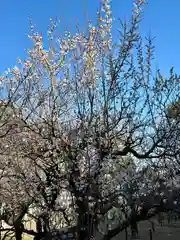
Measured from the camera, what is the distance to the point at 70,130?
4.32 meters

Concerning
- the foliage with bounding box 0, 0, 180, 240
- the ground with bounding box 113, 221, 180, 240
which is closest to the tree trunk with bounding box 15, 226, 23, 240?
the foliage with bounding box 0, 0, 180, 240

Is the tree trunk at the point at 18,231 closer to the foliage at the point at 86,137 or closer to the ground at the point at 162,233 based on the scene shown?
the foliage at the point at 86,137

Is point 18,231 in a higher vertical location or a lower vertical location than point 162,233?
higher

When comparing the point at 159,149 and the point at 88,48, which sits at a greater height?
the point at 88,48

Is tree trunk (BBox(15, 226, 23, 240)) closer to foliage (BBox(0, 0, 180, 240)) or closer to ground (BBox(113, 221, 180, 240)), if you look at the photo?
foliage (BBox(0, 0, 180, 240))

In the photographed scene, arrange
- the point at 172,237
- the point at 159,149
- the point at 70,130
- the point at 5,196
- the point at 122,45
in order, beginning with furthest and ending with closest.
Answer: the point at 172,237
the point at 5,196
the point at 159,149
the point at 70,130
the point at 122,45

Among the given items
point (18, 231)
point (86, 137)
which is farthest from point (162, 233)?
point (86, 137)

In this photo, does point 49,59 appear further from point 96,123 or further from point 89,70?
point 96,123

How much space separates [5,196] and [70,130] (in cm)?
313

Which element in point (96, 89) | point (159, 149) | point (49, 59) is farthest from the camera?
point (159, 149)

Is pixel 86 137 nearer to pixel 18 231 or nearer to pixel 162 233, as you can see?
pixel 18 231

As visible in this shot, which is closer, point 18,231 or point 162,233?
point 18,231

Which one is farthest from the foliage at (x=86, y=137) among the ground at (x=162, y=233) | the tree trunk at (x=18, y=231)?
the ground at (x=162, y=233)

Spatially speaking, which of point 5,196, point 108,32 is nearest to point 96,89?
point 108,32
